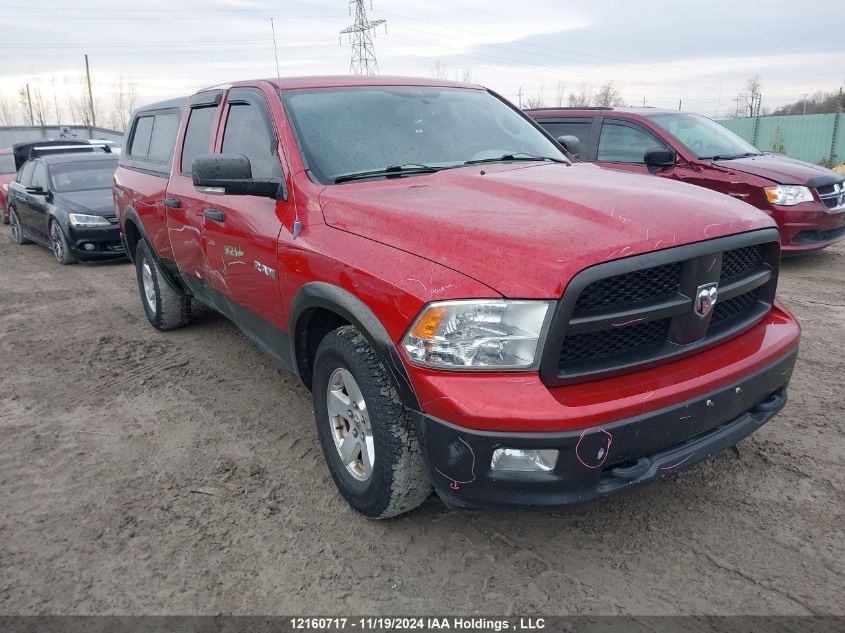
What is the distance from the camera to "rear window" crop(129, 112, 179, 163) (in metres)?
4.93

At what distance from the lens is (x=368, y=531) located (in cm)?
275

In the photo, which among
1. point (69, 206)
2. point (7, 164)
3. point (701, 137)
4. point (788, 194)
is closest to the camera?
point (788, 194)

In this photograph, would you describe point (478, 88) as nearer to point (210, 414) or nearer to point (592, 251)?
point (592, 251)

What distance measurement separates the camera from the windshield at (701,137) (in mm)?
7438

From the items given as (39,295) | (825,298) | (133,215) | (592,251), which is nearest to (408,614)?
(592,251)

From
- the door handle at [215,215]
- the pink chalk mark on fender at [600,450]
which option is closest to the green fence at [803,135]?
the door handle at [215,215]

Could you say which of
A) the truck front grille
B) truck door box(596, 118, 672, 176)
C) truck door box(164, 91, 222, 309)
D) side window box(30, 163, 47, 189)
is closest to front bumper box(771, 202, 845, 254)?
truck door box(596, 118, 672, 176)

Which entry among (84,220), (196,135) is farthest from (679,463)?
(84,220)

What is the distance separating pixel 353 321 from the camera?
8.20 feet

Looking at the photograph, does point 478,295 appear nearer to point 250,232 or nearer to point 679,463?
point 679,463

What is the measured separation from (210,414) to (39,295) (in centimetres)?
457

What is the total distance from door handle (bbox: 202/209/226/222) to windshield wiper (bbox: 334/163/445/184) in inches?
39.8

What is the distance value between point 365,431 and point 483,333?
2.70ft

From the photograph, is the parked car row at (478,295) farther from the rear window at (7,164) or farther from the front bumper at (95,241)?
the rear window at (7,164)
